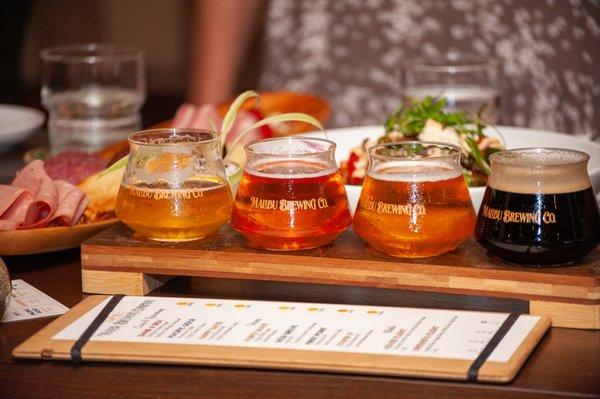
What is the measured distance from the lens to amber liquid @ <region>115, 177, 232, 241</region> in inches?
51.1

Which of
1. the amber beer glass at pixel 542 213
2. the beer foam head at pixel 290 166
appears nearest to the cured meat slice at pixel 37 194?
the beer foam head at pixel 290 166

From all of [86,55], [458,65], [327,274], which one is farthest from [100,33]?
[327,274]

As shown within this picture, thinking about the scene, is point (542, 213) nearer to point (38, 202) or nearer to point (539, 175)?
point (539, 175)

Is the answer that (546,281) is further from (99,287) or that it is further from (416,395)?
(99,287)

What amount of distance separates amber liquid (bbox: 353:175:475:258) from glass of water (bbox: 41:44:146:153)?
4.06 feet

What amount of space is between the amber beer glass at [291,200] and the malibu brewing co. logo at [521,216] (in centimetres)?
19

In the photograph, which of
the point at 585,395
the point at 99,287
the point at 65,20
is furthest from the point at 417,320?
the point at 65,20

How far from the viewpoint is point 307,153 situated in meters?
1.28

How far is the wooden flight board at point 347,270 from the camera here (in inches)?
45.6

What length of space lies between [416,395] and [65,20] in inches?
162

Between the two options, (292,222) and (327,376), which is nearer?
(327,376)

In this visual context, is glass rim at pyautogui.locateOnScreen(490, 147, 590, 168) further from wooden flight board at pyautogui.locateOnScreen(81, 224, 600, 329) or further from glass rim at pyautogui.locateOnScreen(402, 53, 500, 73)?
glass rim at pyautogui.locateOnScreen(402, 53, 500, 73)

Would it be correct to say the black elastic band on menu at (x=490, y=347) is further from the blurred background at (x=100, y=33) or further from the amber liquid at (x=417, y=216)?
the blurred background at (x=100, y=33)

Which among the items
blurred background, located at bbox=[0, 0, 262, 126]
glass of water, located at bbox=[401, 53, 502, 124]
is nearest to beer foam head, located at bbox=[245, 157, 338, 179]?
glass of water, located at bbox=[401, 53, 502, 124]
